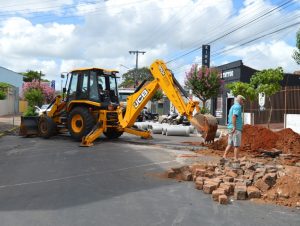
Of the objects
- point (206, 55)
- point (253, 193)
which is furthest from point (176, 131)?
point (206, 55)

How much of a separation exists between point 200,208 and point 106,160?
5814mm

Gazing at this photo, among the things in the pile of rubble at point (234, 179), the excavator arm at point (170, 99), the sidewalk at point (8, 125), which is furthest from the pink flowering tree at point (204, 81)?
the pile of rubble at point (234, 179)

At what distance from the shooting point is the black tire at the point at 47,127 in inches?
762

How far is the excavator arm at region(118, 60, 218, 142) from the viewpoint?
1453 cm

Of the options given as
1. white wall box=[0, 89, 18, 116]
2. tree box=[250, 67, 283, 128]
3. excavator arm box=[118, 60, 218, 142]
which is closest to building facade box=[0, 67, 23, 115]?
white wall box=[0, 89, 18, 116]

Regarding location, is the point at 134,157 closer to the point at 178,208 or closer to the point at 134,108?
the point at 134,108

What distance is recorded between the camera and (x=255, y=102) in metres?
33.0

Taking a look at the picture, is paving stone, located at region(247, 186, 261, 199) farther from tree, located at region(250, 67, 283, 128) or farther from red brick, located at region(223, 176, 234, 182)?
tree, located at region(250, 67, 283, 128)

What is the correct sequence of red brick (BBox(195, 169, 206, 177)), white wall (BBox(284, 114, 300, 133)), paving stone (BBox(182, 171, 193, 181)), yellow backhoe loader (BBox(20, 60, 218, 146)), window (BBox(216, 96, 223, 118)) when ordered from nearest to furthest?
red brick (BBox(195, 169, 206, 177)) < paving stone (BBox(182, 171, 193, 181)) < yellow backhoe loader (BBox(20, 60, 218, 146)) < white wall (BBox(284, 114, 300, 133)) < window (BBox(216, 96, 223, 118))

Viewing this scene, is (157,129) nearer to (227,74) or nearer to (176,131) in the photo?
(176,131)

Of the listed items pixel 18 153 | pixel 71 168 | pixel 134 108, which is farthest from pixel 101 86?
pixel 71 168

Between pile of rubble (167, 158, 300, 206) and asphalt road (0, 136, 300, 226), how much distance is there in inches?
8.5

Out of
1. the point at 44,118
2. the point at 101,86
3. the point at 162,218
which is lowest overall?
the point at 162,218

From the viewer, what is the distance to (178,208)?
750 centimetres
